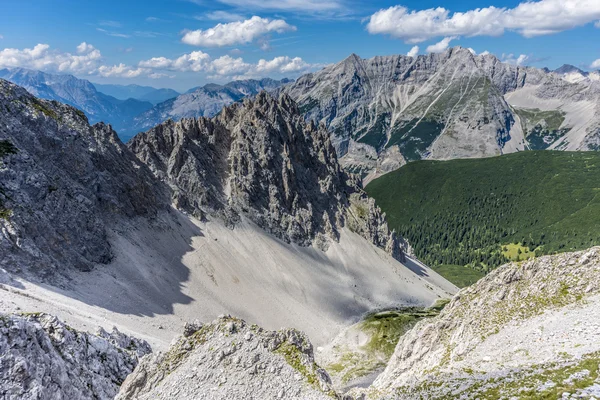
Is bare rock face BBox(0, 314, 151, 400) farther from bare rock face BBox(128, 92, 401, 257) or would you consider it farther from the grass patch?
bare rock face BBox(128, 92, 401, 257)

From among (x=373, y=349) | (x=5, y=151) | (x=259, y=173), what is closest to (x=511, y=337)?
(x=373, y=349)

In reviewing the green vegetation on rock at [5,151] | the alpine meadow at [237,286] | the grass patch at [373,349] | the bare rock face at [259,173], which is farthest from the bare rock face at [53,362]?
the bare rock face at [259,173]

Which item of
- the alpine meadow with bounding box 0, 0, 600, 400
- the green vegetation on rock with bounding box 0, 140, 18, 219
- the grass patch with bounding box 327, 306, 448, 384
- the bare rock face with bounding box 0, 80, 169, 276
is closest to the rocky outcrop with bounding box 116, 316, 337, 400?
the alpine meadow with bounding box 0, 0, 600, 400

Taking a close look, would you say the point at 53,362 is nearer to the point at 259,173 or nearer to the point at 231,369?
the point at 231,369

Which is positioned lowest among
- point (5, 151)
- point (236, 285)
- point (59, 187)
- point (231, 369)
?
point (236, 285)

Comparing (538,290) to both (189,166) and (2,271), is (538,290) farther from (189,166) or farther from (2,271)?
(189,166)

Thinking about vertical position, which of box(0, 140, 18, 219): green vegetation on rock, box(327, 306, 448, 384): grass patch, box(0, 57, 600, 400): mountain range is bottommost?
box(327, 306, 448, 384): grass patch

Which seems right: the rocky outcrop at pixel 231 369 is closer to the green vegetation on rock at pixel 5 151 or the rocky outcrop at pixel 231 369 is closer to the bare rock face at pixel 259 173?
the green vegetation on rock at pixel 5 151
